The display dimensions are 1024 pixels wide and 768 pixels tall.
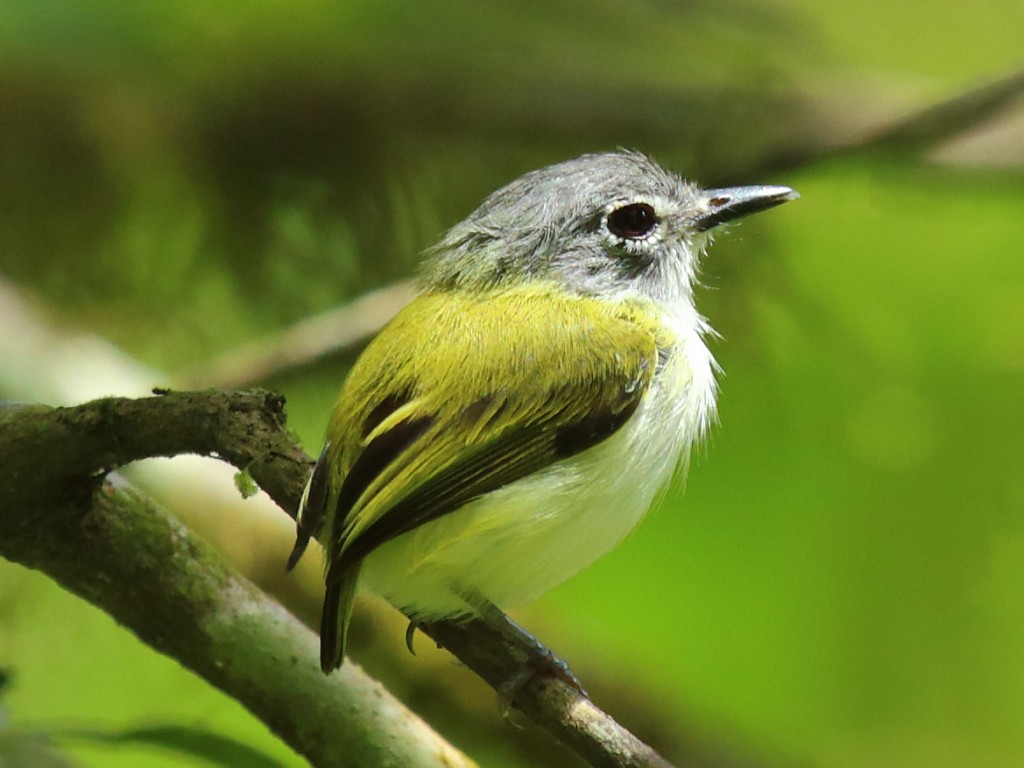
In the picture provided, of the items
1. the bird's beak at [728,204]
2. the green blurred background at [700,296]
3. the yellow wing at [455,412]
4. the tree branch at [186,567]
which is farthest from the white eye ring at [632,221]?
the tree branch at [186,567]

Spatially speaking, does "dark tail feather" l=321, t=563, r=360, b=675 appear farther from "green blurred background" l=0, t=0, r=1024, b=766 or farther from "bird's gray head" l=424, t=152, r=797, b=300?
"green blurred background" l=0, t=0, r=1024, b=766

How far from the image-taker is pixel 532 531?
2.45m

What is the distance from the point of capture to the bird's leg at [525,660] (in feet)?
7.41

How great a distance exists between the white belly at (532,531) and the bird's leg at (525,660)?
21mm

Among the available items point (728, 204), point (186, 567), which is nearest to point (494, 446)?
point (186, 567)

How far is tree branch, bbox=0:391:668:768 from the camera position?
6.88ft

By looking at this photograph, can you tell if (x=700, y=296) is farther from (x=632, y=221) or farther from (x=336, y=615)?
(x=336, y=615)

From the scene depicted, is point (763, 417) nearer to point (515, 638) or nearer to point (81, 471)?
point (515, 638)

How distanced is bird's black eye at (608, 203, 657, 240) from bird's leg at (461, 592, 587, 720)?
1102 mm

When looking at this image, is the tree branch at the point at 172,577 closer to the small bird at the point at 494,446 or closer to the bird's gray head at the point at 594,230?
the small bird at the point at 494,446

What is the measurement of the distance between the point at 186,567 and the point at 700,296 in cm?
266

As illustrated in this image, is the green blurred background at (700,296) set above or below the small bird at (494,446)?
above

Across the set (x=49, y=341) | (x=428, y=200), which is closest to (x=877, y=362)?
(x=428, y=200)

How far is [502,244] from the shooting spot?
312 centimetres
